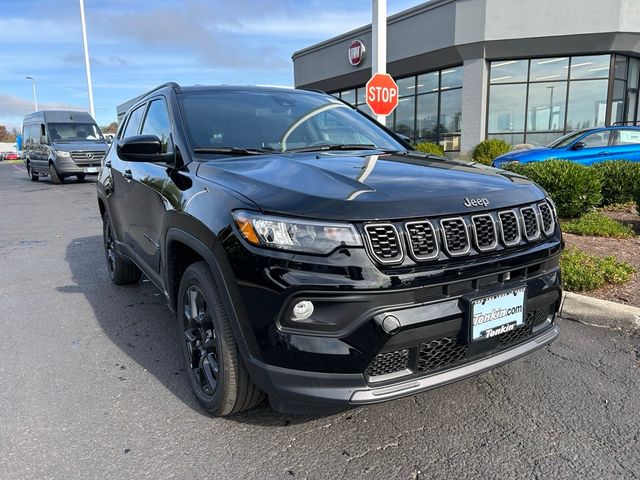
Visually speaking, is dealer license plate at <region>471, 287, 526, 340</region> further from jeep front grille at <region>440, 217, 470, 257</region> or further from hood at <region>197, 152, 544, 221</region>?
hood at <region>197, 152, 544, 221</region>

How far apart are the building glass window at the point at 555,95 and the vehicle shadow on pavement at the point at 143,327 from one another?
17443 millimetres

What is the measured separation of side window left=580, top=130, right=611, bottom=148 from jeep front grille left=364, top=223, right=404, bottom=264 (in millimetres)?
10312

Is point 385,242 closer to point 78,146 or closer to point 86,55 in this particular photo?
point 78,146

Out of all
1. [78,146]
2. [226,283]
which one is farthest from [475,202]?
[78,146]

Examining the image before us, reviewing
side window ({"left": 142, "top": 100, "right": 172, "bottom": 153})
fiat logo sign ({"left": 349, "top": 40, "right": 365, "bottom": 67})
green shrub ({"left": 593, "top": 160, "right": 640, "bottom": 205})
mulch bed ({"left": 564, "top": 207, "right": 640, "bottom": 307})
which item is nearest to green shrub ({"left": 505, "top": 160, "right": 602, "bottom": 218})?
mulch bed ({"left": 564, "top": 207, "right": 640, "bottom": 307})

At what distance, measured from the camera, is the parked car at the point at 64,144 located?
1752cm

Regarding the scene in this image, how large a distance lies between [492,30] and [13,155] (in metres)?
64.4

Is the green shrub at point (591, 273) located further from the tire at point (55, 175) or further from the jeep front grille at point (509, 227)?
the tire at point (55, 175)

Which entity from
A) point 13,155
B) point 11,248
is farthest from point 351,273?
point 13,155

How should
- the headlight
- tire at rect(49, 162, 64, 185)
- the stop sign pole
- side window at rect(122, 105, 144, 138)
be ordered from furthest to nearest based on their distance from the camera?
tire at rect(49, 162, 64, 185)
the stop sign pole
side window at rect(122, 105, 144, 138)
the headlight

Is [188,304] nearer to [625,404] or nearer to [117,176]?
[117,176]

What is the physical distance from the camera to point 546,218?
2.66m

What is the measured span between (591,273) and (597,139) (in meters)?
7.85

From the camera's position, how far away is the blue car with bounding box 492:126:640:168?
34.2 ft
